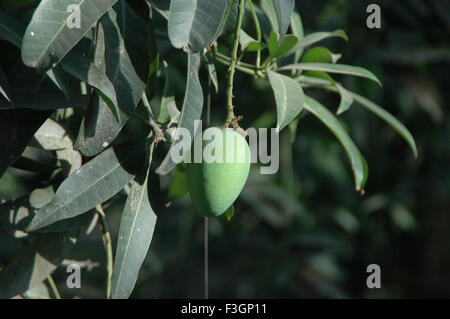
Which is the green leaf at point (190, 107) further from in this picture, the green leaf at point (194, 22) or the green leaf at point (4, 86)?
the green leaf at point (4, 86)

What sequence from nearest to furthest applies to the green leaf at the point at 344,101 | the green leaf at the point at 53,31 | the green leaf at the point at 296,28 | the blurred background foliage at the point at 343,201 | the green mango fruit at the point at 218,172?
the green leaf at the point at 53,31 < the green mango fruit at the point at 218,172 < the green leaf at the point at 344,101 < the green leaf at the point at 296,28 < the blurred background foliage at the point at 343,201

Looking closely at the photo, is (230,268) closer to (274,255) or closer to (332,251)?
(274,255)

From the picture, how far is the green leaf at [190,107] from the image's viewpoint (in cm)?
49

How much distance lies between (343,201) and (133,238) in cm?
167

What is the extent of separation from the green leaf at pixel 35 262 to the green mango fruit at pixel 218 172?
182 mm

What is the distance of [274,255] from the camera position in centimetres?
206

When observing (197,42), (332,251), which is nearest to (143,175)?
(197,42)

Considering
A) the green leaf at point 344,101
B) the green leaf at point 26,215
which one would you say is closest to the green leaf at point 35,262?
the green leaf at point 26,215

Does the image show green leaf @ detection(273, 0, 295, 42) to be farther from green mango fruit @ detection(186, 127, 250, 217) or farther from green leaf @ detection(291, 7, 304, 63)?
green leaf @ detection(291, 7, 304, 63)

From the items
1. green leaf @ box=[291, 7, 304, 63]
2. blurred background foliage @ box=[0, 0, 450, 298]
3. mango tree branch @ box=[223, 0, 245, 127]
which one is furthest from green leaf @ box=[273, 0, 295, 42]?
blurred background foliage @ box=[0, 0, 450, 298]

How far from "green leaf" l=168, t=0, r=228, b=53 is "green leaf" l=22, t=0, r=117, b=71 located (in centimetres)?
6

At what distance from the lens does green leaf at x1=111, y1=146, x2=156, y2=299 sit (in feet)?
1.70

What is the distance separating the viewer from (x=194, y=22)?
488 mm

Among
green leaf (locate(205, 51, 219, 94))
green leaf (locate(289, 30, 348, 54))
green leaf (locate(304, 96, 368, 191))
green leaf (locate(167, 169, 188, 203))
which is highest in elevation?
green leaf (locate(289, 30, 348, 54))
